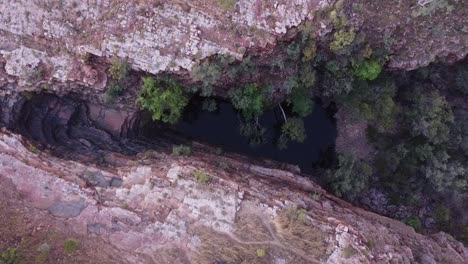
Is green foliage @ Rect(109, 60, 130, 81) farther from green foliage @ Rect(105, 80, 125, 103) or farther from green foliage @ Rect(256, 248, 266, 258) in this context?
green foliage @ Rect(256, 248, 266, 258)

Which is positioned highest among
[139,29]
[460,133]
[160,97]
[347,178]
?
[139,29]

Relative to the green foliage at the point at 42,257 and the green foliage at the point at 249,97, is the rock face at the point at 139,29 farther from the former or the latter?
the green foliage at the point at 42,257

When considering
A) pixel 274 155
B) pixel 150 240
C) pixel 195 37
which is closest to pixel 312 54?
pixel 195 37

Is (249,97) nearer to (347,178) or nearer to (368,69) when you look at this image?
(368,69)

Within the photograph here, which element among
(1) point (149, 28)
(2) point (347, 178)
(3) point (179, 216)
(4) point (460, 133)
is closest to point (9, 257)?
(3) point (179, 216)

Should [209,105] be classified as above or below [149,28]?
below

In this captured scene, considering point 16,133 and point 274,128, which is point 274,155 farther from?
point 16,133
